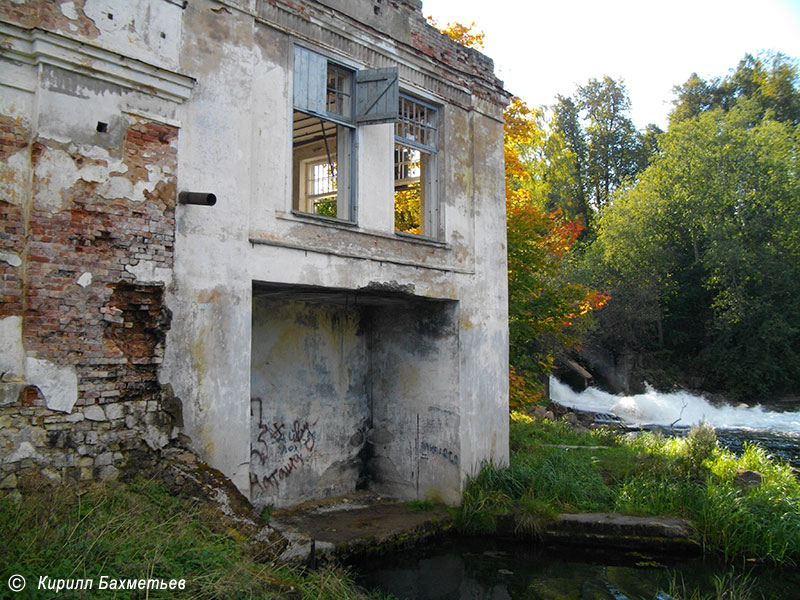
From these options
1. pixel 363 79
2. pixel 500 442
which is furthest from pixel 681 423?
pixel 363 79

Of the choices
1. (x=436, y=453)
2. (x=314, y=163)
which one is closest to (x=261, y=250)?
(x=436, y=453)

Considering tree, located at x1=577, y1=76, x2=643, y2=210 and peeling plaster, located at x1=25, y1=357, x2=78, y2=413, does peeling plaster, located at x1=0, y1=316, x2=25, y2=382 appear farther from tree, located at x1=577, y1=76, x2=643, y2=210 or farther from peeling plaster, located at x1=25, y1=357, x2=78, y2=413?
tree, located at x1=577, y1=76, x2=643, y2=210

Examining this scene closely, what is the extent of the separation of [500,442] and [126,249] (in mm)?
6640

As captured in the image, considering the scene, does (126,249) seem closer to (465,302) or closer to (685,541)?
(465,302)

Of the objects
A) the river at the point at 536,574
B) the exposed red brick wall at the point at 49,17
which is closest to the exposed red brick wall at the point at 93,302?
the exposed red brick wall at the point at 49,17

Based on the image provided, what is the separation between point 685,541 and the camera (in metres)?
8.46

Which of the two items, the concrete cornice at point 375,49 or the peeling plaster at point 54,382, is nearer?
the peeling plaster at point 54,382

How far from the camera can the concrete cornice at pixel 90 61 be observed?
5523 millimetres

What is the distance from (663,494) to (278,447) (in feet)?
18.4

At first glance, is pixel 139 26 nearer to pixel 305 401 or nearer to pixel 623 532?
pixel 305 401

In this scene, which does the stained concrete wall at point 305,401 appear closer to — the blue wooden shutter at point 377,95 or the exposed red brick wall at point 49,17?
the blue wooden shutter at point 377,95

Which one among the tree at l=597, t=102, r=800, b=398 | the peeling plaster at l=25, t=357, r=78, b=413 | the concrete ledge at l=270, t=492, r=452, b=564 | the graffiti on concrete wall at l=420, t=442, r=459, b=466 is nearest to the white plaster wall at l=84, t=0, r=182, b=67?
the peeling plaster at l=25, t=357, r=78, b=413

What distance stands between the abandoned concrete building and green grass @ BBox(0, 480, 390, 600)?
51 centimetres

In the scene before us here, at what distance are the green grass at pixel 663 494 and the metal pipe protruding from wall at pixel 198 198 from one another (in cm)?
566
